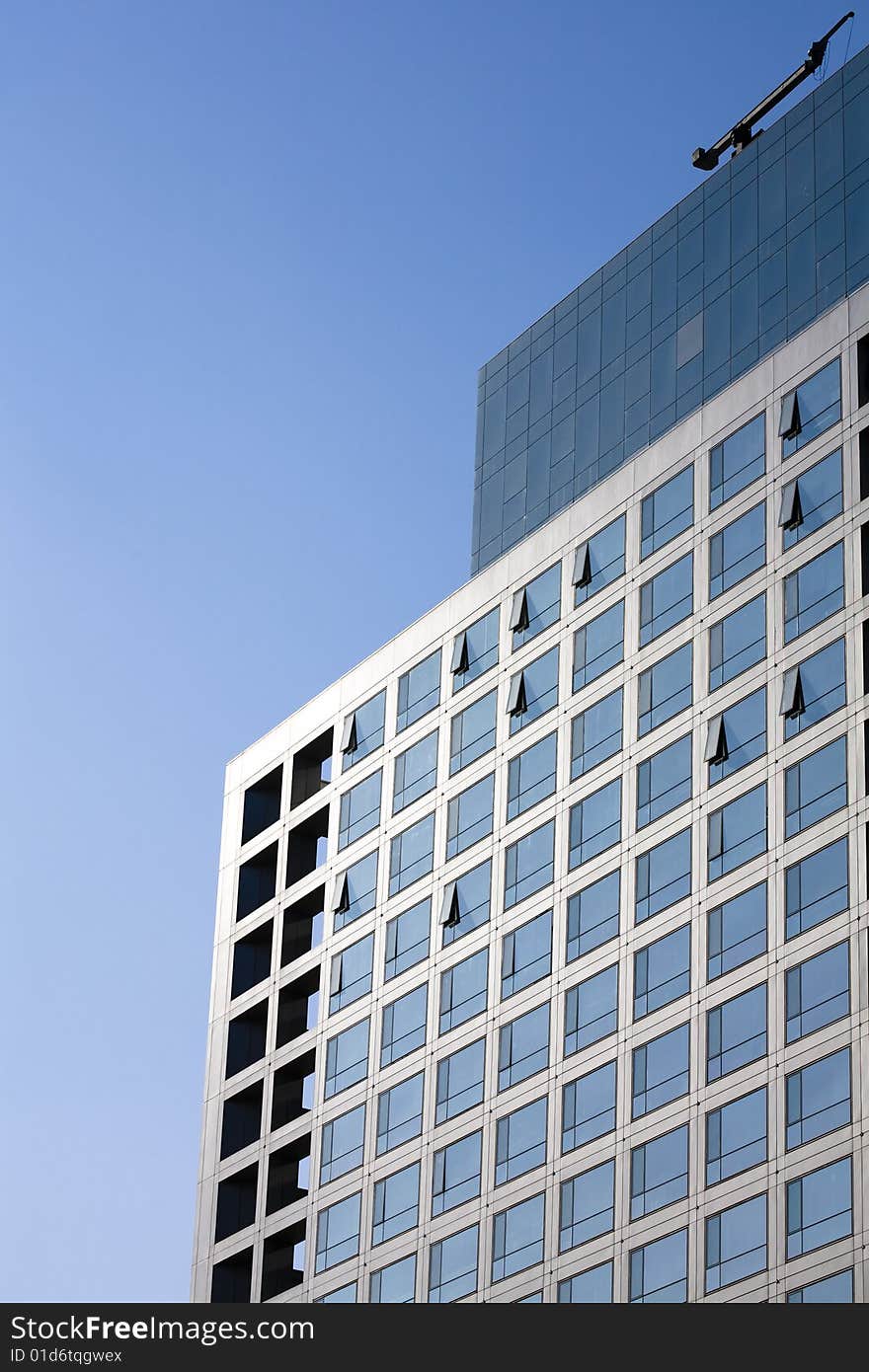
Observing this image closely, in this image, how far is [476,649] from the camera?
9712 cm

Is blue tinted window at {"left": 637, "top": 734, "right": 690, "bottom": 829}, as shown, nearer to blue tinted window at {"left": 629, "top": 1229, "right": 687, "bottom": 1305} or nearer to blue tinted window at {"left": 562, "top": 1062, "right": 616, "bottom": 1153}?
blue tinted window at {"left": 562, "top": 1062, "right": 616, "bottom": 1153}

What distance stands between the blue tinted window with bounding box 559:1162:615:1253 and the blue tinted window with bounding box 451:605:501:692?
2142cm

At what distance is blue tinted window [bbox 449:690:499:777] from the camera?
311 feet

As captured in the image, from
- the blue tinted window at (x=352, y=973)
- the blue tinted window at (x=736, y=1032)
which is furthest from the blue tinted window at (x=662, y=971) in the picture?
the blue tinted window at (x=352, y=973)

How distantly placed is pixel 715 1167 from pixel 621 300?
3584 cm

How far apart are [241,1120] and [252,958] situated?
6.77m

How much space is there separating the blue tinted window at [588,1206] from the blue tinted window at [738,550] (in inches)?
768

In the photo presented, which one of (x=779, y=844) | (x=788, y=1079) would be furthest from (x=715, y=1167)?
(x=779, y=844)

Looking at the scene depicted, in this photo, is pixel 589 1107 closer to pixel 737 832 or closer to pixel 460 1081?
pixel 460 1081

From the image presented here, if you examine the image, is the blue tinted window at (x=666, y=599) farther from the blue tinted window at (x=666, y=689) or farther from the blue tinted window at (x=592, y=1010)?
the blue tinted window at (x=592, y=1010)

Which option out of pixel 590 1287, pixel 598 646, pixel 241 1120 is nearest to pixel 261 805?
Answer: pixel 241 1120

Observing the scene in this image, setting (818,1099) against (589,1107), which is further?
(589,1107)

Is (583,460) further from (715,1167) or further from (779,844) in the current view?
(715,1167)

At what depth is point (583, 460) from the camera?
97125mm
